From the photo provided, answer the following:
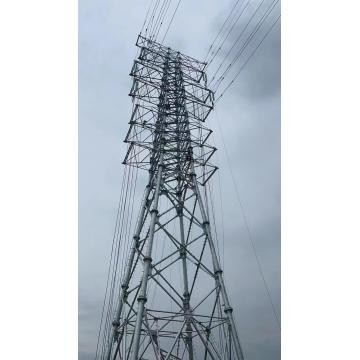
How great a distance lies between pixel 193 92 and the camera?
44.4 feet

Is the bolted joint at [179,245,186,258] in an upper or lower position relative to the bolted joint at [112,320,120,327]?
upper

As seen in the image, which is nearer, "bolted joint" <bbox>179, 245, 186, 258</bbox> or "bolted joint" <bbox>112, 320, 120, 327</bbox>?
"bolted joint" <bbox>112, 320, 120, 327</bbox>

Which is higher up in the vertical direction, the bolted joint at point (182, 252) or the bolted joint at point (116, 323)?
the bolted joint at point (182, 252)

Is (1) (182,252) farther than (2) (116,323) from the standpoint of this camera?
Yes

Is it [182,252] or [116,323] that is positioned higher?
[182,252]

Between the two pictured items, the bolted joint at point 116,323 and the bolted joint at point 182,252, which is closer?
the bolted joint at point 116,323
